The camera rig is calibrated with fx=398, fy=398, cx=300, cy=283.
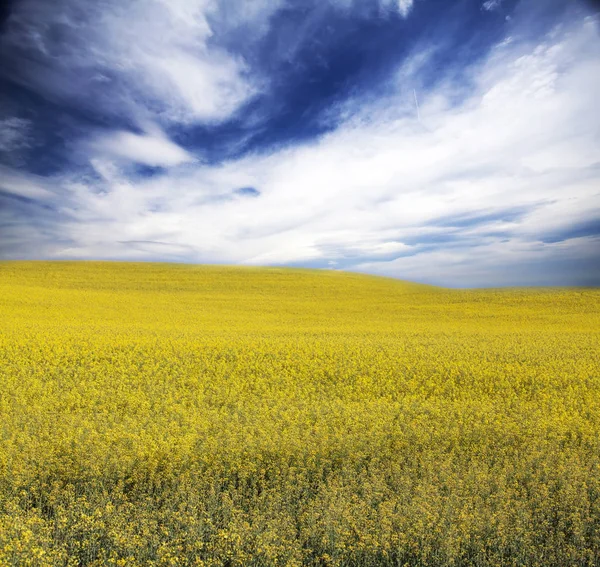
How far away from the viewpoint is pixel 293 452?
7.36 m

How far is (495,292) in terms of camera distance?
4053 centimetres

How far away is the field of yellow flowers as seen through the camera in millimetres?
5172

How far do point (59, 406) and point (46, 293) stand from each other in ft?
90.3

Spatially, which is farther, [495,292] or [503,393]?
[495,292]

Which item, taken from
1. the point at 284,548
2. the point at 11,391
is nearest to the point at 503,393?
the point at 284,548

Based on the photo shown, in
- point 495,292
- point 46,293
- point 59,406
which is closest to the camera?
point 59,406

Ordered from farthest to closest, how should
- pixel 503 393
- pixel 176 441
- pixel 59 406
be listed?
1. pixel 503 393
2. pixel 59 406
3. pixel 176 441

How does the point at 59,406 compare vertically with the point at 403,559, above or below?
above

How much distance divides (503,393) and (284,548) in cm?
943

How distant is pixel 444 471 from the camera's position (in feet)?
22.4

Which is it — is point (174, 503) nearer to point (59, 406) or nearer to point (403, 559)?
point (403, 559)

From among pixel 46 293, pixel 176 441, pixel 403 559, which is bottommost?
pixel 403 559

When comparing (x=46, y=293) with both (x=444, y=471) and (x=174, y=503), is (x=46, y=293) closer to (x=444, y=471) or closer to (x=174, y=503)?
(x=174, y=503)

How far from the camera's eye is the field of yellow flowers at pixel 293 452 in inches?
204
